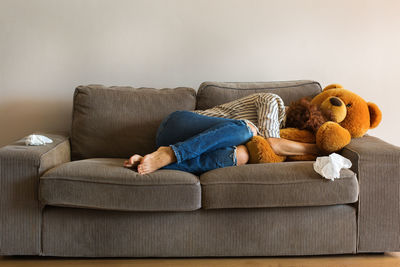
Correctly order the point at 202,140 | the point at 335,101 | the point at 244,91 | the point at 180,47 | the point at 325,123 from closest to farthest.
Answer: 1. the point at 202,140
2. the point at 325,123
3. the point at 335,101
4. the point at 244,91
5. the point at 180,47

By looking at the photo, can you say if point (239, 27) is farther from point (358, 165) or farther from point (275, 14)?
point (358, 165)

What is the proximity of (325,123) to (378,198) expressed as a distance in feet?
1.58

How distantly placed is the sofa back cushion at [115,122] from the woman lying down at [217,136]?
16 centimetres

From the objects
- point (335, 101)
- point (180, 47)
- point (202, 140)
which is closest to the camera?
point (202, 140)

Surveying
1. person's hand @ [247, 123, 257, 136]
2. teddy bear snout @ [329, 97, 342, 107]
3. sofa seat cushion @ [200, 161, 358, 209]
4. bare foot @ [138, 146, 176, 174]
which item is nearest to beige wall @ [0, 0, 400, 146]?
teddy bear snout @ [329, 97, 342, 107]

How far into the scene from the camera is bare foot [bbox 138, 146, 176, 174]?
219 centimetres

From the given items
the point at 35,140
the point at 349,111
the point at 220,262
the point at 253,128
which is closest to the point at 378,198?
the point at 349,111

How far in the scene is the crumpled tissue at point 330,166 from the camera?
2088mm

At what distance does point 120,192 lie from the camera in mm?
2074

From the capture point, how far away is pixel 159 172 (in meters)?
2.18

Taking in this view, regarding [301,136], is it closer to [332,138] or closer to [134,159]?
[332,138]

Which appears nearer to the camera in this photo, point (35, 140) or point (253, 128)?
point (35, 140)

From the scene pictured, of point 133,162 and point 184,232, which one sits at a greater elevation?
point 133,162

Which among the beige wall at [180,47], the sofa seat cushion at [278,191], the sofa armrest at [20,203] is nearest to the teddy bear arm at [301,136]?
the sofa seat cushion at [278,191]
